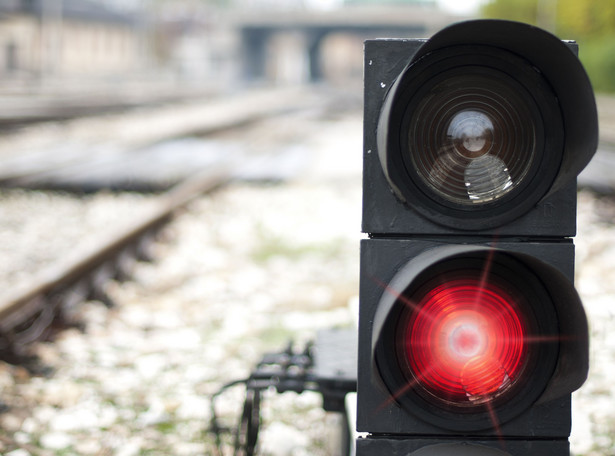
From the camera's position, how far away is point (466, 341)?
1512 mm

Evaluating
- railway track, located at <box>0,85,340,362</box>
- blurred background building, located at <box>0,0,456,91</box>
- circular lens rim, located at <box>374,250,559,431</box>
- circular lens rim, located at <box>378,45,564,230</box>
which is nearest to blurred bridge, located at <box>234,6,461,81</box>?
blurred background building, located at <box>0,0,456,91</box>

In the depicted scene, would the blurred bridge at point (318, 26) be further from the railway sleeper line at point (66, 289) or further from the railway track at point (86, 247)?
the railway sleeper line at point (66, 289)

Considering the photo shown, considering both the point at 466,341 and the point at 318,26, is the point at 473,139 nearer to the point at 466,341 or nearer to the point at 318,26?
the point at 466,341

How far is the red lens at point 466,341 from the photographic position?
4.91 ft

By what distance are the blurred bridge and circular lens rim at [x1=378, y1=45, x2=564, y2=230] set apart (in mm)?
59169

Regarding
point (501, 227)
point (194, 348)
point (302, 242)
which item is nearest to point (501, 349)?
point (501, 227)

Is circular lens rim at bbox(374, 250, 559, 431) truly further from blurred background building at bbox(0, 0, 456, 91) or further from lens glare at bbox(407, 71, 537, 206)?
blurred background building at bbox(0, 0, 456, 91)

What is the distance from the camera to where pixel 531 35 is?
143 centimetres

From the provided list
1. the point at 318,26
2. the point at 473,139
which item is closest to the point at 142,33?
the point at 318,26

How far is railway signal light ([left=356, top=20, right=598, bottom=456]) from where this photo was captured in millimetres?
1480

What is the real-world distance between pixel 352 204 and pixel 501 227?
24.2ft

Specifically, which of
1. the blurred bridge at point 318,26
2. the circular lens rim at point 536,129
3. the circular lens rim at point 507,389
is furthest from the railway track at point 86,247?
the blurred bridge at point 318,26

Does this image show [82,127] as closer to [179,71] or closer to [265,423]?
[265,423]

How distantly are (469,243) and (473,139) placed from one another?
227mm
